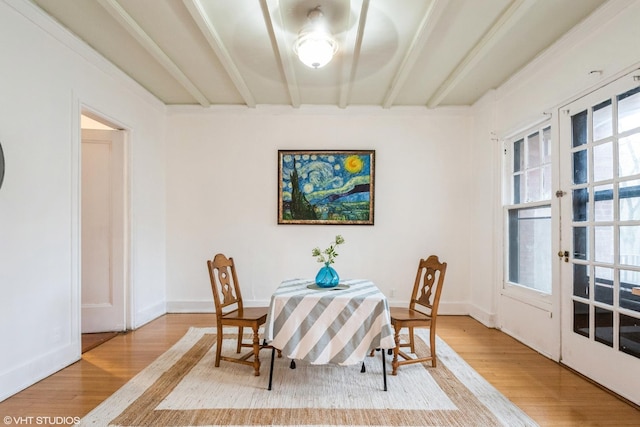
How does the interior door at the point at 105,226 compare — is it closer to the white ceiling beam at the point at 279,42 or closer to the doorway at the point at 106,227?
the doorway at the point at 106,227

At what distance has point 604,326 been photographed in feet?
8.91

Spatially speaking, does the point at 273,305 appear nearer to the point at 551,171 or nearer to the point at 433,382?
the point at 433,382

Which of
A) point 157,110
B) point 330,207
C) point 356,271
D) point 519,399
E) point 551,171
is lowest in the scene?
point 519,399

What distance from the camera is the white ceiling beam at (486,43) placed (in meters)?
2.65

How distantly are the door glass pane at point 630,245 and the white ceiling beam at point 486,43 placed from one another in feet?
5.71

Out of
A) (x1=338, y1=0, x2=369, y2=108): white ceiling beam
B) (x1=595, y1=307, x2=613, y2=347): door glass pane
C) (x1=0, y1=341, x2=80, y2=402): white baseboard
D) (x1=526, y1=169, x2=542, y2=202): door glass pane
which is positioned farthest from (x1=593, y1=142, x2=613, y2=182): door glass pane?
(x1=0, y1=341, x2=80, y2=402): white baseboard

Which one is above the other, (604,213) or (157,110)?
(157,110)

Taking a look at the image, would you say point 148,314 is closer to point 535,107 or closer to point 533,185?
point 533,185

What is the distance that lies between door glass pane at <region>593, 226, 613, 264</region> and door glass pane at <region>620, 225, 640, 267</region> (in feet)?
0.34

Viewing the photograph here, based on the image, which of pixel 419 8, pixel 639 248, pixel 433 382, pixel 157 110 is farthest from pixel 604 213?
pixel 157 110

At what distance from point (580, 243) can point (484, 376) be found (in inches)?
53.8

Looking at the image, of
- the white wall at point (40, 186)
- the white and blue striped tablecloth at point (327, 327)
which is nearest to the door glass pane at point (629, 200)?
the white and blue striped tablecloth at point (327, 327)

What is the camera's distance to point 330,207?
4.96 m

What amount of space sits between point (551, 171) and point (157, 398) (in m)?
3.78
